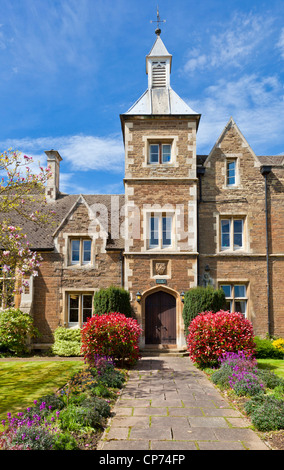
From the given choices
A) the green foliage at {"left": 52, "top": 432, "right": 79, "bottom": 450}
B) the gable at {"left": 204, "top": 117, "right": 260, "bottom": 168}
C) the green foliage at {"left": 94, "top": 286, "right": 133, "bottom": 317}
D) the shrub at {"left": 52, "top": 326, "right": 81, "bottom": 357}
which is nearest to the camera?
the green foliage at {"left": 52, "top": 432, "right": 79, "bottom": 450}

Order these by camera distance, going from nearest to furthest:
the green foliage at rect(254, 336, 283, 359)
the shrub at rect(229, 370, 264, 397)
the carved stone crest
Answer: the shrub at rect(229, 370, 264, 397), the green foliage at rect(254, 336, 283, 359), the carved stone crest

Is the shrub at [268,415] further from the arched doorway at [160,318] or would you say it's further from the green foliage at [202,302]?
the arched doorway at [160,318]

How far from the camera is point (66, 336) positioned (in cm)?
1639

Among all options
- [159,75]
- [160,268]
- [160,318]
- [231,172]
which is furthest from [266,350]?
[159,75]

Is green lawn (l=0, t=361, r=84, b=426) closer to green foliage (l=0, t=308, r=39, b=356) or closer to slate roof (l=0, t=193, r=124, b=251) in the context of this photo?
green foliage (l=0, t=308, r=39, b=356)

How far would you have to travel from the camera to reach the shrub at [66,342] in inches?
632

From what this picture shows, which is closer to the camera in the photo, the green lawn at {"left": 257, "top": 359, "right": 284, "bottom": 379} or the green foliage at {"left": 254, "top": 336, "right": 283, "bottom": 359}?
the green lawn at {"left": 257, "top": 359, "right": 284, "bottom": 379}

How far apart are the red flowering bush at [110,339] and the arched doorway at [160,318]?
3.61m

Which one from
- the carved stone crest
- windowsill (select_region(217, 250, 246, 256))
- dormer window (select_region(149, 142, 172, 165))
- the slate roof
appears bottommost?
the carved stone crest

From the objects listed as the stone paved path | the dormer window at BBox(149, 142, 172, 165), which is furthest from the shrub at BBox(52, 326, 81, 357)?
the dormer window at BBox(149, 142, 172, 165)

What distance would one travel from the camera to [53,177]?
21047mm

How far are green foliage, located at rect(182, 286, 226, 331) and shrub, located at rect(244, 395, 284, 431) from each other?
25.0ft

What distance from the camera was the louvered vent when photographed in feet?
63.5
